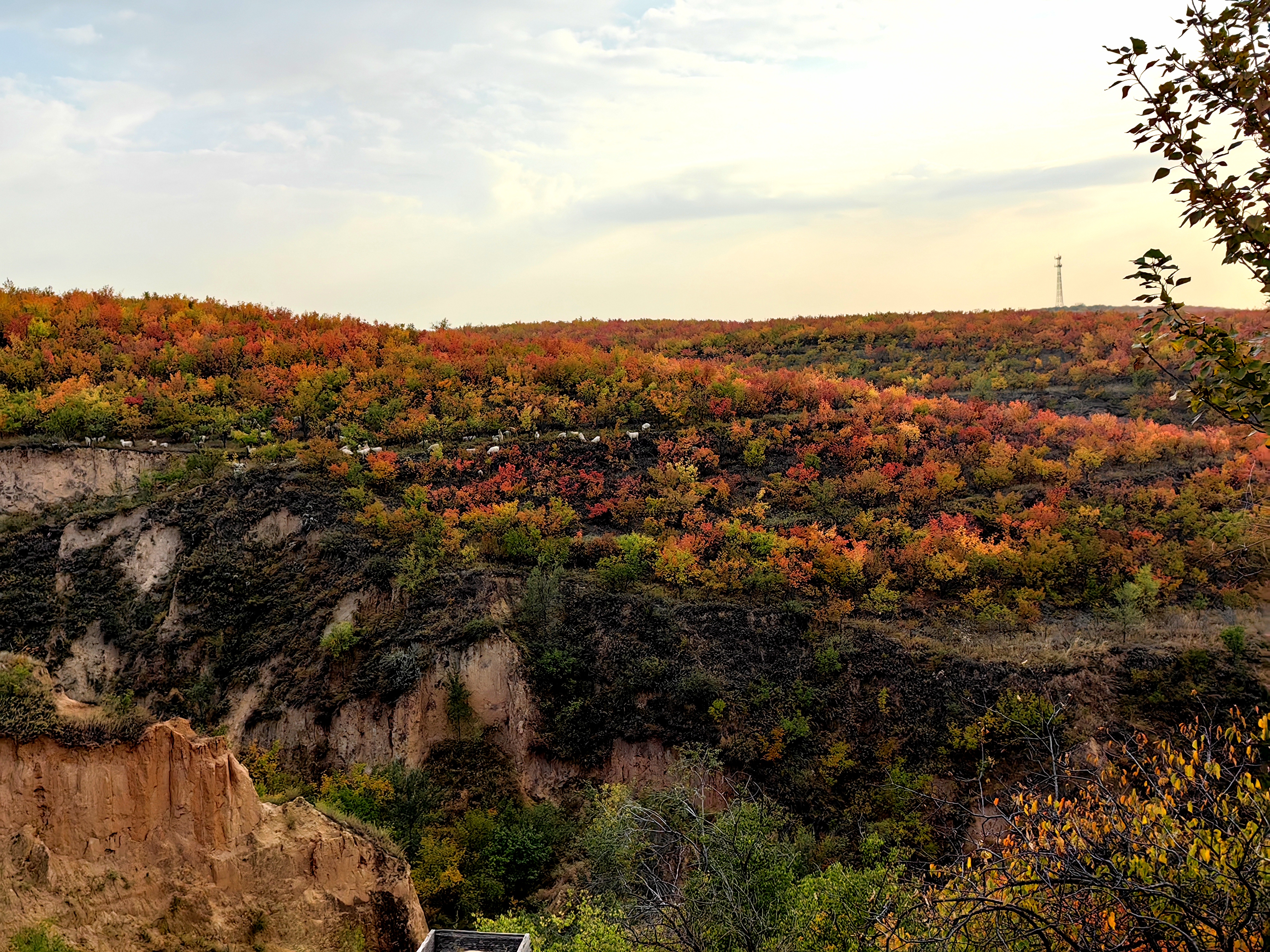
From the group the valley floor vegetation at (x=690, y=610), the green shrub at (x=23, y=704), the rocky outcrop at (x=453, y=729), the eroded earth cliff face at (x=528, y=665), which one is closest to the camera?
the green shrub at (x=23, y=704)

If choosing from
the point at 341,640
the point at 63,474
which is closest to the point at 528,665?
the point at 341,640

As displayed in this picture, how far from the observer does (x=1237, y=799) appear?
8.58 metres

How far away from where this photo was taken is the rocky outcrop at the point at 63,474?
2031cm

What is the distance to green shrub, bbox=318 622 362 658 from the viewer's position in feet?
55.5

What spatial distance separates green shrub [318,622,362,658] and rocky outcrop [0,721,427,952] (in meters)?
5.26

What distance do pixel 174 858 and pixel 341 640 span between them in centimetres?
680

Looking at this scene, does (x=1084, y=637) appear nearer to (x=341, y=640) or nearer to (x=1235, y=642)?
(x=1235, y=642)

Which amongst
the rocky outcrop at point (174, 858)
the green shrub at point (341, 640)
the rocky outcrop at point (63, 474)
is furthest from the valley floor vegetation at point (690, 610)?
the rocky outcrop at point (174, 858)

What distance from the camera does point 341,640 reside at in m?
17.0

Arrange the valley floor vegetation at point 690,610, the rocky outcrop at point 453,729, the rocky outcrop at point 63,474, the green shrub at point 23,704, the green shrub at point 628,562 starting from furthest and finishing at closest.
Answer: the rocky outcrop at point 63,474, the green shrub at point 628,562, the rocky outcrop at point 453,729, the valley floor vegetation at point 690,610, the green shrub at point 23,704

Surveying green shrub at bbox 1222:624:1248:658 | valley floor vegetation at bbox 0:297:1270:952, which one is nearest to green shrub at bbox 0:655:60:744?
valley floor vegetation at bbox 0:297:1270:952

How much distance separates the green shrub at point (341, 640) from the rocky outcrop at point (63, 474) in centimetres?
833

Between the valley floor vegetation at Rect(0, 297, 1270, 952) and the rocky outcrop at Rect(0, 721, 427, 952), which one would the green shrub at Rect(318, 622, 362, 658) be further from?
the rocky outcrop at Rect(0, 721, 427, 952)

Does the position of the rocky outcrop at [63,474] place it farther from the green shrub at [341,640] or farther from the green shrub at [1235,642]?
the green shrub at [1235,642]
